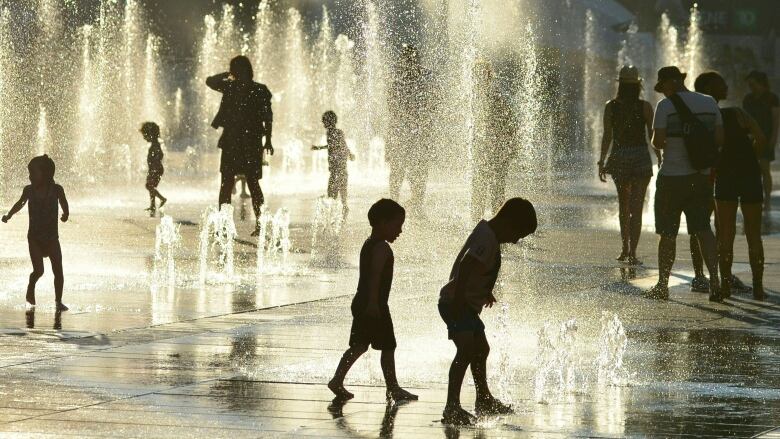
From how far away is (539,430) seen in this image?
6809 mm

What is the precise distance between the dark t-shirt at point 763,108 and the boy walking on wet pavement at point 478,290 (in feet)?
40.0

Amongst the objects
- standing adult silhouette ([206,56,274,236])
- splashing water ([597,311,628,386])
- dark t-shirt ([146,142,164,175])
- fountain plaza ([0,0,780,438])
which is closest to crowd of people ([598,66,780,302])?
fountain plaza ([0,0,780,438])

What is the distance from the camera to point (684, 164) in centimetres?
1189

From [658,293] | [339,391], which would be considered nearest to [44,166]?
[658,293]

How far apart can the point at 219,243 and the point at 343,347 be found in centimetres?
722

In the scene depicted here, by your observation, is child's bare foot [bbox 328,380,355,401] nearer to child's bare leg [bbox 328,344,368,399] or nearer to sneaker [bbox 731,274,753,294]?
child's bare leg [bbox 328,344,368,399]

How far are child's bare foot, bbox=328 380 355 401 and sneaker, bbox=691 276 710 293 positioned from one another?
17.4 feet

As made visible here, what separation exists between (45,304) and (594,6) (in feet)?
208

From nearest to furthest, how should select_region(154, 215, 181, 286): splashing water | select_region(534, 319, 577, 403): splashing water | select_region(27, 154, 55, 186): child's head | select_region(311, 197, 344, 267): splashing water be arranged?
select_region(534, 319, 577, 403): splashing water, select_region(27, 154, 55, 186): child's head, select_region(154, 215, 181, 286): splashing water, select_region(311, 197, 344, 267): splashing water

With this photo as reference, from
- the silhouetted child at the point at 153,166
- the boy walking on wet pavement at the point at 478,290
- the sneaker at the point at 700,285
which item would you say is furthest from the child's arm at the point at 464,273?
the silhouetted child at the point at 153,166

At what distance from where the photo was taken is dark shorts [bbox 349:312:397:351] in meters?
7.68

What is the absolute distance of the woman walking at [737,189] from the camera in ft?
39.2

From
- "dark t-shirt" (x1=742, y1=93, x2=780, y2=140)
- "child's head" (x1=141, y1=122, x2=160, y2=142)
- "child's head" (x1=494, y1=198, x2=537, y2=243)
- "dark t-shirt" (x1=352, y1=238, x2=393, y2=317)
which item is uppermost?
"dark t-shirt" (x1=742, y1=93, x2=780, y2=140)

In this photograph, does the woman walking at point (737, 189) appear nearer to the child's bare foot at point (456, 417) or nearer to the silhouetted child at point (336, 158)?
the child's bare foot at point (456, 417)
